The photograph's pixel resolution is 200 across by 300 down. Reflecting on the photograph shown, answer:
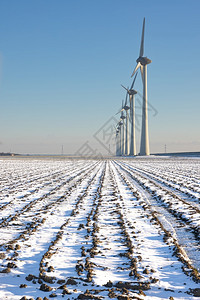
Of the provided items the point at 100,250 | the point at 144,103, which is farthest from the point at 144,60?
the point at 100,250

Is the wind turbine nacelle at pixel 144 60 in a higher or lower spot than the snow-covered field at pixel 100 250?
higher

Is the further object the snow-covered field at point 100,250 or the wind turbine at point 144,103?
the wind turbine at point 144,103

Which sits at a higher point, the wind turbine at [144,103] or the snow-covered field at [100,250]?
the wind turbine at [144,103]

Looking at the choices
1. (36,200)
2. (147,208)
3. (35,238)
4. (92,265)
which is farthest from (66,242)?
(36,200)

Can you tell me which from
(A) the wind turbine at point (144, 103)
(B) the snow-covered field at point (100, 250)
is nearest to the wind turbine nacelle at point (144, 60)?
(A) the wind turbine at point (144, 103)

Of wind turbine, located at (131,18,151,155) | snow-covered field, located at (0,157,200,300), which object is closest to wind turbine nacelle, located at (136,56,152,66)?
wind turbine, located at (131,18,151,155)

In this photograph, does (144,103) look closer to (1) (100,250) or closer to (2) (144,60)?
(2) (144,60)

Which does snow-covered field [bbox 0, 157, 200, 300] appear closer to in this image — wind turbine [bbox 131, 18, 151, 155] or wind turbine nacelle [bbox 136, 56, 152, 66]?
wind turbine [bbox 131, 18, 151, 155]

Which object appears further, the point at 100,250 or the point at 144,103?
the point at 144,103

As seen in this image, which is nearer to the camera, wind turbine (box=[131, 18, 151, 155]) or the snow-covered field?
the snow-covered field

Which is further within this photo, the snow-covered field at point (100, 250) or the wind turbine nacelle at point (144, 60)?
the wind turbine nacelle at point (144, 60)

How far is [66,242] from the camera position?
20.0ft

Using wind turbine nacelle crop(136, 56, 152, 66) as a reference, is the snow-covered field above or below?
below

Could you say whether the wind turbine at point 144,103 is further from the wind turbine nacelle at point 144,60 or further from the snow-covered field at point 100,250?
the snow-covered field at point 100,250
